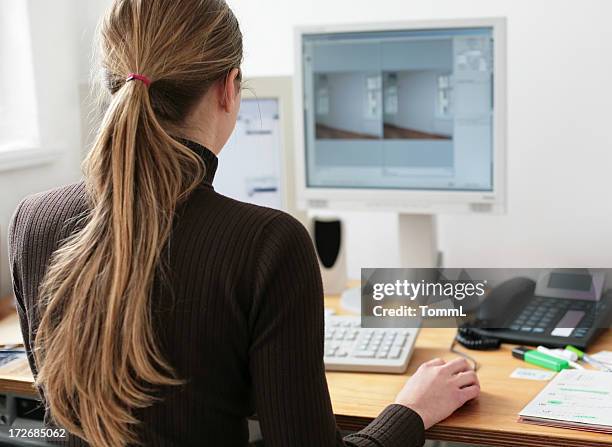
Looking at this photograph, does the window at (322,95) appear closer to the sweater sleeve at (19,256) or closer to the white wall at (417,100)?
the white wall at (417,100)

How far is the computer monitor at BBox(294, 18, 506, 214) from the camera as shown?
5.35 feet

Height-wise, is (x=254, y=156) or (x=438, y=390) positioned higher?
(x=254, y=156)

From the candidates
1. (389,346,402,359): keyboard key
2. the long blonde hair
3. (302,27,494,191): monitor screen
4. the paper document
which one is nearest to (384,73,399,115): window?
(302,27,494,191): monitor screen

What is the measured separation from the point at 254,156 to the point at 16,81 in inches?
23.9

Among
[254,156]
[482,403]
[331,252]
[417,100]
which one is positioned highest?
[417,100]

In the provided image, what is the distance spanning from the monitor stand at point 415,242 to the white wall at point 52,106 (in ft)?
2.53

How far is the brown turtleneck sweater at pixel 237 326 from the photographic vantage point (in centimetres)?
94

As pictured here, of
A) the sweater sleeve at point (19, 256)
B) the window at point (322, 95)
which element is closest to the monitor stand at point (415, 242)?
the window at point (322, 95)

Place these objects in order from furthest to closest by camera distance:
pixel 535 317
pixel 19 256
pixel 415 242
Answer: pixel 415 242, pixel 535 317, pixel 19 256

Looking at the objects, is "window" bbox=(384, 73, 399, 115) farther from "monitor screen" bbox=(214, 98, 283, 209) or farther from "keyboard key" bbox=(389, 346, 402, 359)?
"keyboard key" bbox=(389, 346, 402, 359)

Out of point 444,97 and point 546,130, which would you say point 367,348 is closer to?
point 444,97

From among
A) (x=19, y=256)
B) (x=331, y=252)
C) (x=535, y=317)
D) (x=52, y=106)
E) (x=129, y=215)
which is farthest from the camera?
(x=52, y=106)

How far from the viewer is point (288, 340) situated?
947 mm

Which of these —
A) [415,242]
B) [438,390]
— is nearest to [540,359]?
[438,390]
